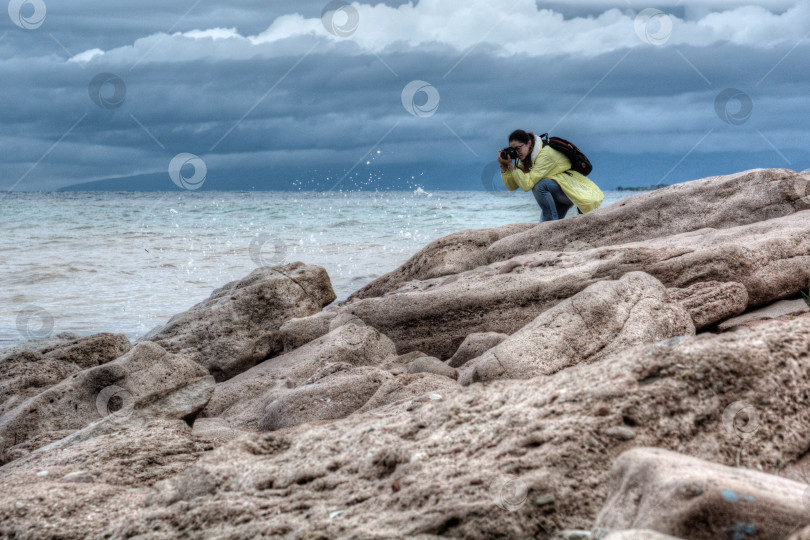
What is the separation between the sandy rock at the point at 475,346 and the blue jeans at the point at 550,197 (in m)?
4.46

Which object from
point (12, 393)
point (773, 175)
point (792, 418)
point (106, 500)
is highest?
point (773, 175)

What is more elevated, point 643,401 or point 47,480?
point 643,401

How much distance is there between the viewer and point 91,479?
351 centimetres

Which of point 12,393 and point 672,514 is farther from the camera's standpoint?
point 12,393

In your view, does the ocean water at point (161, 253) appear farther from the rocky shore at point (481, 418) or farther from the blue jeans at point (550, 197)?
the rocky shore at point (481, 418)

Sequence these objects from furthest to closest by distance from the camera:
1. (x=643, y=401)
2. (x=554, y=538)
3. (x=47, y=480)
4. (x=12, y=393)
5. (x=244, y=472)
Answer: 1. (x=12, y=393)
2. (x=47, y=480)
3. (x=244, y=472)
4. (x=643, y=401)
5. (x=554, y=538)

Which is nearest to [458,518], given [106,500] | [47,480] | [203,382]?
[106,500]

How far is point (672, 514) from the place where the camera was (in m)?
2.07

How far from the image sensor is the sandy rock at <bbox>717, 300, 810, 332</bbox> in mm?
5332

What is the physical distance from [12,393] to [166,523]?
16.0ft

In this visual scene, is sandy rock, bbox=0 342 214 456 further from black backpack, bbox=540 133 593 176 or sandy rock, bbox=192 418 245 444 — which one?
black backpack, bbox=540 133 593 176

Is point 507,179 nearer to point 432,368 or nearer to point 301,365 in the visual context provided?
point 301,365

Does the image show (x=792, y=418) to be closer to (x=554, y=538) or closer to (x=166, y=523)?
(x=554, y=538)

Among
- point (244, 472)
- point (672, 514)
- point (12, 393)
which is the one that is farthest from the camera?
point (12, 393)
